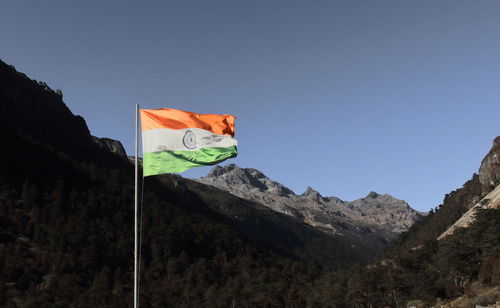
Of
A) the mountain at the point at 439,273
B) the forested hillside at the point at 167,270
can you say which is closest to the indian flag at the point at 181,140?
the forested hillside at the point at 167,270

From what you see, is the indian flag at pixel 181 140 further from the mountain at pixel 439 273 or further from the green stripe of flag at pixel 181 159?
the mountain at pixel 439 273

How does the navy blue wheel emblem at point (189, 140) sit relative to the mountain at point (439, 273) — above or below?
above

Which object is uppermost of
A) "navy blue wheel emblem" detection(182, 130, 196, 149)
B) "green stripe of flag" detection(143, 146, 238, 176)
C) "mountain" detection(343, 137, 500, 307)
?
"navy blue wheel emblem" detection(182, 130, 196, 149)

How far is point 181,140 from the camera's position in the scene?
2136 centimetres

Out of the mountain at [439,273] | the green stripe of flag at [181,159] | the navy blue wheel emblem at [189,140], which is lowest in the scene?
the mountain at [439,273]

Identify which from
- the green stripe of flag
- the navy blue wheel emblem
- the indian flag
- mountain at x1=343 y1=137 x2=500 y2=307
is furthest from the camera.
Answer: mountain at x1=343 y1=137 x2=500 y2=307

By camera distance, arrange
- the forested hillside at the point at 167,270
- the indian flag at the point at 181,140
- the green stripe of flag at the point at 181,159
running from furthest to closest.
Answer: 1. the forested hillside at the point at 167,270
2. the indian flag at the point at 181,140
3. the green stripe of flag at the point at 181,159

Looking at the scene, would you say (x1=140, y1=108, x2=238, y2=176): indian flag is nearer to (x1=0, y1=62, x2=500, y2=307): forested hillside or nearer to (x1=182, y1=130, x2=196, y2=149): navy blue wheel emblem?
(x1=182, y1=130, x2=196, y2=149): navy blue wheel emblem

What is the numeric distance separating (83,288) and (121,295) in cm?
1578

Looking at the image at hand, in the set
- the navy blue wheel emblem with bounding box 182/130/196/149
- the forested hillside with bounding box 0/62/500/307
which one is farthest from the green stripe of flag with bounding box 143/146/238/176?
the forested hillside with bounding box 0/62/500/307

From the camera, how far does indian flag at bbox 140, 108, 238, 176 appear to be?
21.0m

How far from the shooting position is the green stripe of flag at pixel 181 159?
20.8 m

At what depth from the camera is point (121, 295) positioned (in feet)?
447

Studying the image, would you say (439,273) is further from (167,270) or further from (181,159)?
(167,270)
